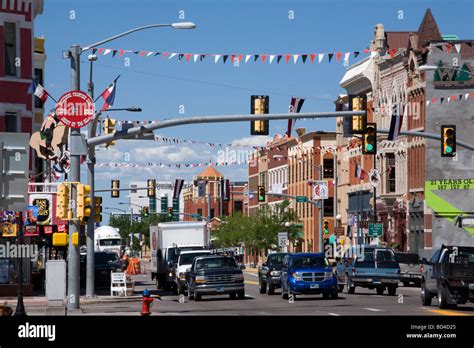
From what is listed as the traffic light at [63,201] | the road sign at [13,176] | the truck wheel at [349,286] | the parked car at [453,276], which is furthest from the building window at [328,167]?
the road sign at [13,176]

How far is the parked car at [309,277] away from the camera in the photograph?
146 feet

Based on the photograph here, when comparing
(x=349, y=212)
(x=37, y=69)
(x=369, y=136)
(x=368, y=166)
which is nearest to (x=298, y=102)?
(x=369, y=136)

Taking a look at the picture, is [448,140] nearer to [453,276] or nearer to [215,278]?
[453,276]

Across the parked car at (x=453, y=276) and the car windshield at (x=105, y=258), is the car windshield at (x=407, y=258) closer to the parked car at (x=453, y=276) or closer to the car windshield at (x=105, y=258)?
the car windshield at (x=105, y=258)

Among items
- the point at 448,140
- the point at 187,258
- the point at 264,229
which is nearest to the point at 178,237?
the point at 187,258

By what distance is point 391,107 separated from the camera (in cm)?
8800

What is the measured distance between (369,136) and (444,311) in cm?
953

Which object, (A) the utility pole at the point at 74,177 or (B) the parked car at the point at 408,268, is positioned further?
(B) the parked car at the point at 408,268

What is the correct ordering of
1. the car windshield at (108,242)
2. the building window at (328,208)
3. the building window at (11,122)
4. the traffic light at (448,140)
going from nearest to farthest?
the traffic light at (448,140) < the building window at (11,122) < the car windshield at (108,242) < the building window at (328,208)

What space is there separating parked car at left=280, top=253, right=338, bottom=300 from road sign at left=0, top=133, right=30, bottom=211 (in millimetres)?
19420

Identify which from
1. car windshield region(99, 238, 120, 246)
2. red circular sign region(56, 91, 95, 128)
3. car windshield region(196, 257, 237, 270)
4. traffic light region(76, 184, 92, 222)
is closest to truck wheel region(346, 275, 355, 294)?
car windshield region(196, 257, 237, 270)

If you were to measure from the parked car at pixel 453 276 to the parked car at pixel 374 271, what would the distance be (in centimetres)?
1149

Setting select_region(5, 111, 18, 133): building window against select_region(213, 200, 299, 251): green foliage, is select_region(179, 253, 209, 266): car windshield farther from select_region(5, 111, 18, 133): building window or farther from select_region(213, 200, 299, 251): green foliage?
select_region(213, 200, 299, 251): green foliage
